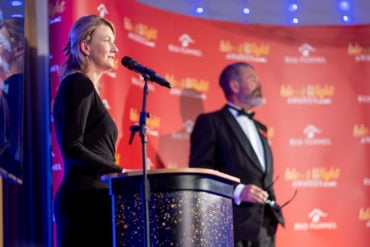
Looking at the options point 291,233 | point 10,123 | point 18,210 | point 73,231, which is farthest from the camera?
point 291,233

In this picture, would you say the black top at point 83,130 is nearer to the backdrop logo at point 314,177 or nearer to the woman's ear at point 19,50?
the woman's ear at point 19,50

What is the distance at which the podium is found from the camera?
323 centimetres

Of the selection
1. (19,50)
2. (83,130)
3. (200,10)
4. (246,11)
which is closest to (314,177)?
(246,11)

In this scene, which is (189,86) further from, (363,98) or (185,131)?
(363,98)

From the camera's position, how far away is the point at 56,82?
5473 mm

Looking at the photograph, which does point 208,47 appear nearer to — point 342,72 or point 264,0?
point 264,0

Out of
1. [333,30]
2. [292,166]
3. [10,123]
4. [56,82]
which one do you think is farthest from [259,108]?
[10,123]

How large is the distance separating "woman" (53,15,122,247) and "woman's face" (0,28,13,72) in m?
1.04

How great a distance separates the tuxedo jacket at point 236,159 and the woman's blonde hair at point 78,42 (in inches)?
73.0

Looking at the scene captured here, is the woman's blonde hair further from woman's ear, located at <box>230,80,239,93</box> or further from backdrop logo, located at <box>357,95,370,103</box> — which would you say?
backdrop logo, located at <box>357,95,370,103</box>

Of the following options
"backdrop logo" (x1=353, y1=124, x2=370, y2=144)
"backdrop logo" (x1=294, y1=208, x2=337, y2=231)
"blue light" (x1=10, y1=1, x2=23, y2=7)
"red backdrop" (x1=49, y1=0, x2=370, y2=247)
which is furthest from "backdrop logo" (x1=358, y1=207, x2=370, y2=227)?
"blue light" (x1=10, y1=1, x2=23, y2=7)

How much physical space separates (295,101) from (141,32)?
1573mm

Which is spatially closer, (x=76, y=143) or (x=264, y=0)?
(x=76, y=143)

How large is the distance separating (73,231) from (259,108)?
3619 mm
